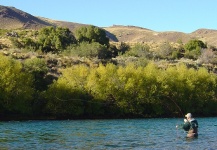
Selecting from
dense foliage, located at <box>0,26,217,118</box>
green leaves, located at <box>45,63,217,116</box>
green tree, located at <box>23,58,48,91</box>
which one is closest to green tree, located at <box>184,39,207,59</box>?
A: dense foliage, located at <box>0,26,217,118</box>

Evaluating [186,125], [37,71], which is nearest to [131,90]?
[37,71]

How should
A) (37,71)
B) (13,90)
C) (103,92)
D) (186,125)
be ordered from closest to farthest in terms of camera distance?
1. (186,125)
2. (13,90)
3. (103,92)
4. (37,71)

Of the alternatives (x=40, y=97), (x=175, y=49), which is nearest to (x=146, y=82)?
(x=40, y=97)

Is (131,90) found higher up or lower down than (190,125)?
higher up

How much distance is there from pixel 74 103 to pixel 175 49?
8809 cm

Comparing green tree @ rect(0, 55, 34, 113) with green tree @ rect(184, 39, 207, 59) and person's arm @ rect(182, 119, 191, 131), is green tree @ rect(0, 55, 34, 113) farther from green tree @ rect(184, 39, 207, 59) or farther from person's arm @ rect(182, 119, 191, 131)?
green tree @ rect(184, 39, 207, 59)

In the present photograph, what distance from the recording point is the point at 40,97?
72500 millimetres

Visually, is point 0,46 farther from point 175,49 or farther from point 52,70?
point 175,49

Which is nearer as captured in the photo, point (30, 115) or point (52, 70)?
point (30, 115)

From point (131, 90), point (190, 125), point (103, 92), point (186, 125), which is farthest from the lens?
point (131, 90)

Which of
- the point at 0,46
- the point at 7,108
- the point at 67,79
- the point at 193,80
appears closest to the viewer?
the point at 7,108

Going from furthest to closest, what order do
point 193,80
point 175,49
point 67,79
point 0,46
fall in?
point 175,49 < point 0,46 < point 193,80 < point 67,79

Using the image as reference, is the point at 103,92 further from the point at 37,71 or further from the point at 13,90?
the point at 13,90

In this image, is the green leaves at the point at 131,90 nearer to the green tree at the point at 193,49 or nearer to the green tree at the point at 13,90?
the green tree at the point at 13,90
